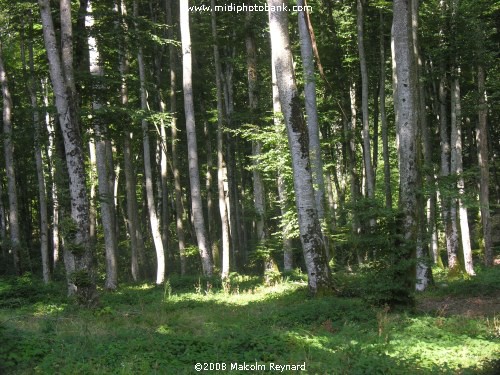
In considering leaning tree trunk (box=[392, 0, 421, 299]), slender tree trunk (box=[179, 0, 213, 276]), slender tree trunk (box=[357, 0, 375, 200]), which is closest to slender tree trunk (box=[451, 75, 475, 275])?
slender tree trunk (box=[357, 0, 375, 200])

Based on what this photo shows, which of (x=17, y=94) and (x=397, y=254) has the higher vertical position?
(x=17, y=94)

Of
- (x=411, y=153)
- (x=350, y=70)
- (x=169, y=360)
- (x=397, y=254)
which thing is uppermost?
(x=350, y=70)

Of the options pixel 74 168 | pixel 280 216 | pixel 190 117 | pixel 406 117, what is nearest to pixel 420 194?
pixel 406 117

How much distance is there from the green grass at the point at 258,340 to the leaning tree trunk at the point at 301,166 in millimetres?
741

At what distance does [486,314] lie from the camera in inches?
422

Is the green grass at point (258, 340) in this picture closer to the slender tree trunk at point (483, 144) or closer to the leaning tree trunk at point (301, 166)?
the leaning tree trunk at point (301, 166)

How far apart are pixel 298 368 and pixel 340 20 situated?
66.1 ft

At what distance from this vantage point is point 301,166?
1101cm

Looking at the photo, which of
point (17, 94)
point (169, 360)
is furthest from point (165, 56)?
point (169, 360)

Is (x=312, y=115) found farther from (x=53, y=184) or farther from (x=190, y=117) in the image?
(x=53, y=184)

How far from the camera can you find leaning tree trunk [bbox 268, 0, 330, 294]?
35.9 ft

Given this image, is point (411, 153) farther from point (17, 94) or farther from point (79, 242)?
point (17, 94)

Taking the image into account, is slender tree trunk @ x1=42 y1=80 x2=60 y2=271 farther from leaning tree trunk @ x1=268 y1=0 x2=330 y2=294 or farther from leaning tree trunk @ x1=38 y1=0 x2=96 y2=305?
leaning tree trunk @ x1=268 y1=0 x2=330 y2=294

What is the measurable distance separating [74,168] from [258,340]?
6234 millimetres
